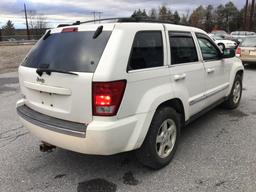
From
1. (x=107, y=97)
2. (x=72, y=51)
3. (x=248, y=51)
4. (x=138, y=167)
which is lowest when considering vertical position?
(x=138, y=167)

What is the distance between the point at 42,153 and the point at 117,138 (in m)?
1.75

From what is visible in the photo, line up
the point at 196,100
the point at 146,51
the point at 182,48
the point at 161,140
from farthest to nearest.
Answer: the point at 196,100
the point at 182,48
the point at 161,140
the point at 146,51

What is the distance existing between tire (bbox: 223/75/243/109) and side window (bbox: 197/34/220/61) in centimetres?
121

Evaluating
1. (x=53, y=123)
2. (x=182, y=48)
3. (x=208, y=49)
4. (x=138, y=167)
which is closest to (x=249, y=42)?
(x=208, y=49)

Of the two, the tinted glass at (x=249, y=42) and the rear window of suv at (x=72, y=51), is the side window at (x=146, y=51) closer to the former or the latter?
the rear window of suv at (x=72, y=51)

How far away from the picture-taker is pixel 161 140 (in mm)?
3783

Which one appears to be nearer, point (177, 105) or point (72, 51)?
point (72, 51)

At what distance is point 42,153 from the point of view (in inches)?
173

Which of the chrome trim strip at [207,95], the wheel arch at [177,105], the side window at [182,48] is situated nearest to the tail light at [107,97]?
the wheel arch at [177,105]

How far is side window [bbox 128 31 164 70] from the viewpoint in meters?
3.34

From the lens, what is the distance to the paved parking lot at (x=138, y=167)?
342 cm

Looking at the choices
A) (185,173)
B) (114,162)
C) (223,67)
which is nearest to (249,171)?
Result: (185,173)

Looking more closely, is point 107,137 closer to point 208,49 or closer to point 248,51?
point 208,49

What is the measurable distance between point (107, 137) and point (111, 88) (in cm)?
50
